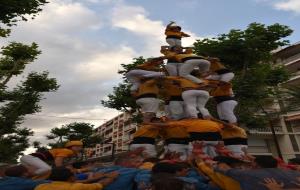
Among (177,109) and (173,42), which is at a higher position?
(173,42)

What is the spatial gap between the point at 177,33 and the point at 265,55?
442 inches

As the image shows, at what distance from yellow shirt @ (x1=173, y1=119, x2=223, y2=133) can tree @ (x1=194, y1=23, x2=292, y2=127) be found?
1044 cm

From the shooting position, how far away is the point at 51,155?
17.9 ft

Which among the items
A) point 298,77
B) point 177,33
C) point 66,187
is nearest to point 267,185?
point 66,187

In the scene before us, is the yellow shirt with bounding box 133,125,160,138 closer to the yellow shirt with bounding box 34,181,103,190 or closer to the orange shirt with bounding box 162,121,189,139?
the orange shirt with bounding box 162,121,189,139

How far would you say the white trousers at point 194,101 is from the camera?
5.87 metres

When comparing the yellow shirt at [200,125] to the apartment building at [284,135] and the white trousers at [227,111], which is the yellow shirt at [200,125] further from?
the apartment building at [284,135]

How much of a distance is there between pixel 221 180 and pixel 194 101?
8.31ft

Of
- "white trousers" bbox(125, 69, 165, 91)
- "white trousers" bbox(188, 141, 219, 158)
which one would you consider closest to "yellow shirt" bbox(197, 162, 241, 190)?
"white trousers" bbox(188, 141, 219, 158)

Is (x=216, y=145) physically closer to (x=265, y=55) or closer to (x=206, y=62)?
(x=206, y=62)

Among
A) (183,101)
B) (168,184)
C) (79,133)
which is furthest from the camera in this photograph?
(79,133)

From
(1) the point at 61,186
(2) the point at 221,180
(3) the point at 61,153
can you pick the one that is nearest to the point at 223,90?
(3) the point at 61,153

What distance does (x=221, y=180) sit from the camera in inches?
138

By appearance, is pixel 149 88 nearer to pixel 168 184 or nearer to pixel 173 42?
pixel 173 42
